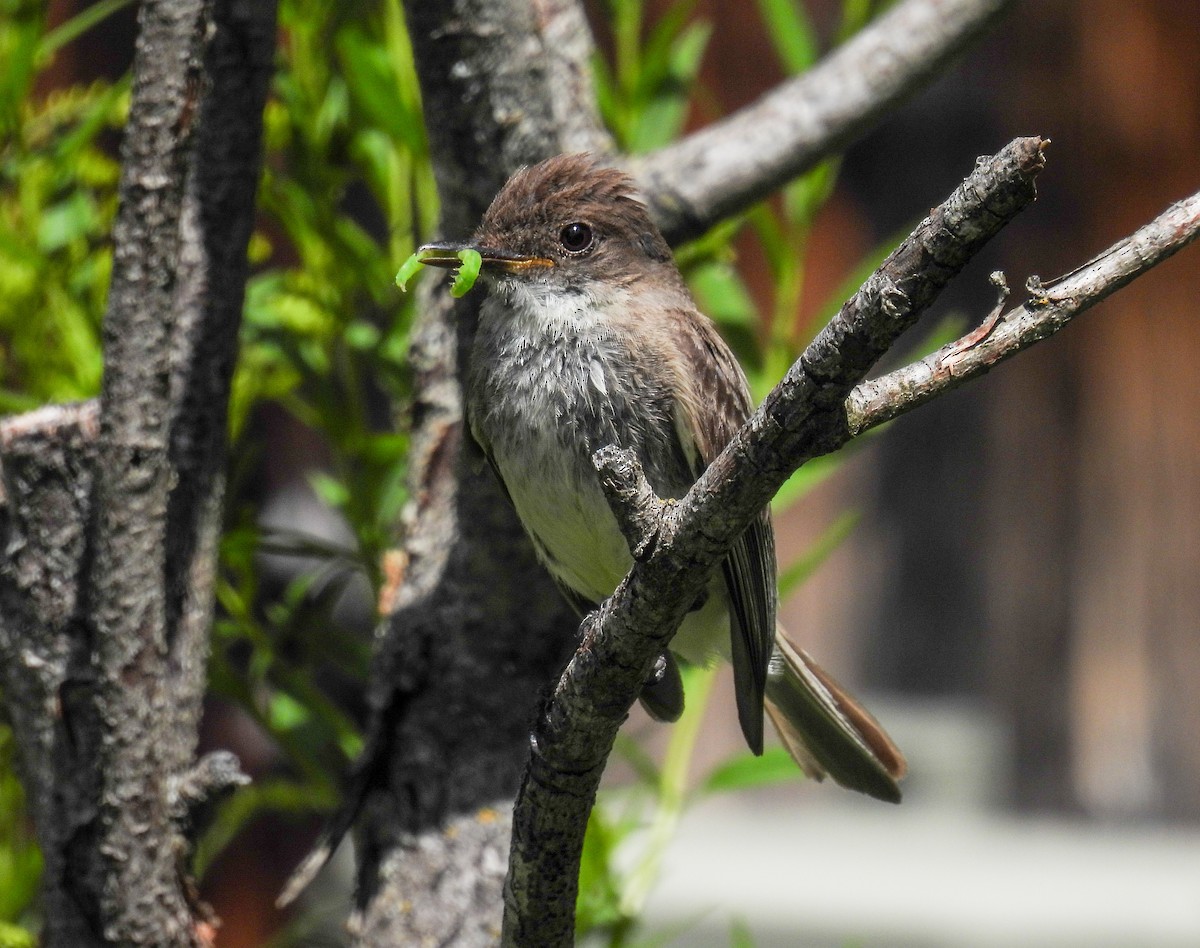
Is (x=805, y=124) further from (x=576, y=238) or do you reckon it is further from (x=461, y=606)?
(x=461, y=606)

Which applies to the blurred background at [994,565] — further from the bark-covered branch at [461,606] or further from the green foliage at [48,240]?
the bark-covered branch at [461,606]

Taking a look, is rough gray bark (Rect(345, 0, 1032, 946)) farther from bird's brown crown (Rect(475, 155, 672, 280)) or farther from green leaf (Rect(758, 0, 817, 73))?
green leaf (Rect(758, 0, 817, 73))

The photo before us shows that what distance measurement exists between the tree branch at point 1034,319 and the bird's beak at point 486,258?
947mm

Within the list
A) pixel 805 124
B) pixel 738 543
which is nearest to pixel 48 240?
pixel 805 124

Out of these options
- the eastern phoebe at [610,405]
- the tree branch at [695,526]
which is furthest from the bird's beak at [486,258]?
the tree branch at [695,526]

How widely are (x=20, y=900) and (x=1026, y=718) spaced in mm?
3597

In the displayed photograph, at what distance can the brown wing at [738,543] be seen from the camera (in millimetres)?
2529

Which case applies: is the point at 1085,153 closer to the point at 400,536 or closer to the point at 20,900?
the point at 400,536

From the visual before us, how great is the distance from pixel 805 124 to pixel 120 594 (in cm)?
165

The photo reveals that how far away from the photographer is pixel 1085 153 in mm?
5242

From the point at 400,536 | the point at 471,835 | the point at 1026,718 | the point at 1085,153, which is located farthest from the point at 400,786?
the point at 1085,153

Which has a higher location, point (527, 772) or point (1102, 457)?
point (1102, 457)

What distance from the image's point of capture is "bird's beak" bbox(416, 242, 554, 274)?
249 cm

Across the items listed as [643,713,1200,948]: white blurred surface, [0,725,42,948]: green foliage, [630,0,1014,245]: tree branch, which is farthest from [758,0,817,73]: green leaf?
[643,713,1200,948]: white blurred surface
